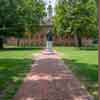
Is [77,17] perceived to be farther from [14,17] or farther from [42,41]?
[42,41]


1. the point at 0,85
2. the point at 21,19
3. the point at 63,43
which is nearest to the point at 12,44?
the point at 63,43

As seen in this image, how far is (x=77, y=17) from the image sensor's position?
39844mm

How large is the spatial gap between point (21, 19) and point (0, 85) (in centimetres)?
3135

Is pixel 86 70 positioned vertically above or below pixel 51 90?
below

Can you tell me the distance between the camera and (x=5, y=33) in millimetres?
40125

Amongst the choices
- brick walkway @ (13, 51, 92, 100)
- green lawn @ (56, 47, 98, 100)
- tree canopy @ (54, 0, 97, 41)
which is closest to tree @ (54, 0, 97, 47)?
tree canopy @ (54, 0, 97, 41)

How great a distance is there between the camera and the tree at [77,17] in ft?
130

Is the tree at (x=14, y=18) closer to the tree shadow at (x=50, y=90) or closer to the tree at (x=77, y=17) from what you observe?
the tree at (x=77, y=17)

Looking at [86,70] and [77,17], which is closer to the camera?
[86,70]

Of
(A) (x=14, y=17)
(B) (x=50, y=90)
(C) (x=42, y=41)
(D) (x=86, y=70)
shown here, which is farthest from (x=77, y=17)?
(B) (x=50, y=90)

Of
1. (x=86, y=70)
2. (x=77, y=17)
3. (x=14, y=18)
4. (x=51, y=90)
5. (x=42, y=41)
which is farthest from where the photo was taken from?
(x=42, y=41)

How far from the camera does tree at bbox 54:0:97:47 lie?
39.7 m

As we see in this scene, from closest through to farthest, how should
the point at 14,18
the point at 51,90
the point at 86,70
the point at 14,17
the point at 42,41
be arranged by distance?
1. the point at 51,90
2. the point at 86,70
3. the point at 14,18
4. the point at 14,17
5. the point at 42,41

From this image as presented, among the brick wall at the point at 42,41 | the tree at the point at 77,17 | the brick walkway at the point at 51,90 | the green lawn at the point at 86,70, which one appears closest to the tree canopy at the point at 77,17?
the tree at the point at 77,17
